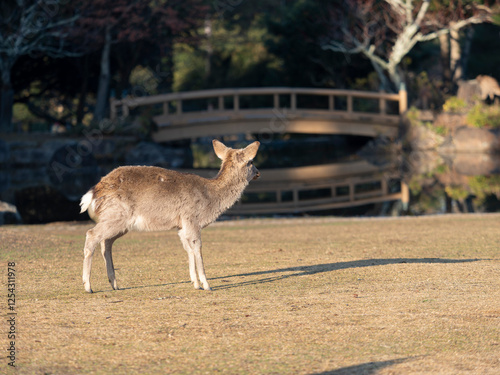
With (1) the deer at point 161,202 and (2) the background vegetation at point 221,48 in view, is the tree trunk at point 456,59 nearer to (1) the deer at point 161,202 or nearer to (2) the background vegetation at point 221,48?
(2) the background vegetation at point 221,48

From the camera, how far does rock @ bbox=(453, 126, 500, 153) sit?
34250 millimetres

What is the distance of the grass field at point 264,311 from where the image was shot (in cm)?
577

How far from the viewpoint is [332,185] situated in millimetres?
28125

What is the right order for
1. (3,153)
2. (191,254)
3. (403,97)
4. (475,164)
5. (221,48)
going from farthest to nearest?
(221,48)
(403,97)
(3,153)
(475,164)
(191,254)

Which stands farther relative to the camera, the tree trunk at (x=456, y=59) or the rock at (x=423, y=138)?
the tree trunk at (x=456, y=59)

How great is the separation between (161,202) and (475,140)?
95.4 feet

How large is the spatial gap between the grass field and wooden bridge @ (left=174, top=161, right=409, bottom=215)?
37.9 feet

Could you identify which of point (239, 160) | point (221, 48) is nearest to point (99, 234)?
point (239, 160)

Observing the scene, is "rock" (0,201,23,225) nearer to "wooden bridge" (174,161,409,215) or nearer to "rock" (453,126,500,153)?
"wooden bridge" (174,161,409,215)

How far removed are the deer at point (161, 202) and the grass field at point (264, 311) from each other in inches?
21.3

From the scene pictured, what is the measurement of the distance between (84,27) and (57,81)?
642 cm

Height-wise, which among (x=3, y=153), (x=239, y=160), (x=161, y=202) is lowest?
(x=161, y=202)

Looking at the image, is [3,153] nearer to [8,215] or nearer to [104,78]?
[104,78]

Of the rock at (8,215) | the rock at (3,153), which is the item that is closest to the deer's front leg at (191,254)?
the rock at (8,215)
